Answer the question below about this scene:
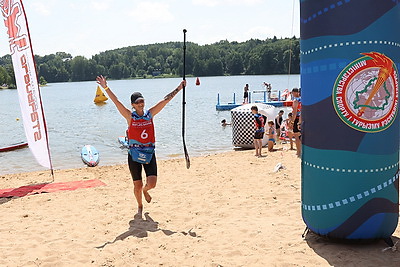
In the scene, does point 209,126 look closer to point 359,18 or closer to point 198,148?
point 198,148

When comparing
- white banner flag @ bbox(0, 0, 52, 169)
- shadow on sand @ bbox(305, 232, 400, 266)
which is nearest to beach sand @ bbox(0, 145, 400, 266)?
shadow on sand @ bbox(305, 232, 400, 266)

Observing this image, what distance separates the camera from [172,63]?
139 metres

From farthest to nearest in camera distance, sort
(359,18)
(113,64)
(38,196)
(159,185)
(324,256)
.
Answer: (113,64) < (159,185) < (38,196) < (324,256) < (359,18)

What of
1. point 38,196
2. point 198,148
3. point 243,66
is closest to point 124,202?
point 38,196

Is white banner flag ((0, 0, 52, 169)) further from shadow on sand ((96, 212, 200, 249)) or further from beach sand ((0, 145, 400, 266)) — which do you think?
shadow on sand ((96, 212, 200, 249))

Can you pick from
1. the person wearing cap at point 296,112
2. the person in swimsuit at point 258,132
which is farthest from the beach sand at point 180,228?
the person in swimsuit at point 258,132

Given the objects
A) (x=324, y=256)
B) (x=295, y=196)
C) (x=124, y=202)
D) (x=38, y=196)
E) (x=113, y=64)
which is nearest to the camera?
(x=324, y=256)

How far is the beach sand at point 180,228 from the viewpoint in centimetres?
421

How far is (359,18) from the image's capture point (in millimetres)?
3781

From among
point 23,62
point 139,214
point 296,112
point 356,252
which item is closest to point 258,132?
point 296,112

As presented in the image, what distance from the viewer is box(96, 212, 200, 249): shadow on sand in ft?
16.7

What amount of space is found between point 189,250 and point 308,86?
7.12 ft

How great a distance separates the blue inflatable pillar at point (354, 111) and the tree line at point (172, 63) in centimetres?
10072

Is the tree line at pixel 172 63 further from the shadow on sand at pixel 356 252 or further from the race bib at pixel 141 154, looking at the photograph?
the shadow on sand at pixel 356 252
